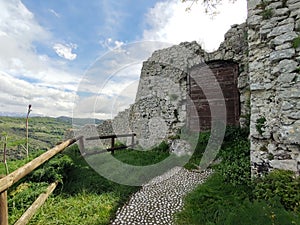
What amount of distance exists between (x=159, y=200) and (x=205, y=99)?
4.52 m

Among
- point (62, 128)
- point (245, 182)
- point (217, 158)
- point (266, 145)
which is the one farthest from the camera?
point (62, 128)

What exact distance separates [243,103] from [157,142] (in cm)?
394

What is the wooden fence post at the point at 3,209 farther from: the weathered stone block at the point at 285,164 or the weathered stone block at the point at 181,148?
the weathered stone block at the point at 181,148

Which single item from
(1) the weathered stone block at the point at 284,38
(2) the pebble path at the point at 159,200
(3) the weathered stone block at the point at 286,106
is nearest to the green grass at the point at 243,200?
(2) the pebble path at the point at 159,200

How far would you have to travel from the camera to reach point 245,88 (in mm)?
6266

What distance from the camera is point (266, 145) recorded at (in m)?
3.52

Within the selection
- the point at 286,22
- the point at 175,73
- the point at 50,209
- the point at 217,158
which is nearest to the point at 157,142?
the point at 175,73

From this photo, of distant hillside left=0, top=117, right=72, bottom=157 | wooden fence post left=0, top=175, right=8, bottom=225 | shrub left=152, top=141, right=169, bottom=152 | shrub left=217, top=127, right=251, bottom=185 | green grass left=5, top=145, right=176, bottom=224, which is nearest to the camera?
wooden fence post left=0, top=175, right=8, bottom=225

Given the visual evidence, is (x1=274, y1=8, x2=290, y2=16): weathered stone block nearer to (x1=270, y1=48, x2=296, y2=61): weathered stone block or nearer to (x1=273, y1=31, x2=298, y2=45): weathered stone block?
(x1=273, y1=31, x2=298, y2=45): weathered stone block

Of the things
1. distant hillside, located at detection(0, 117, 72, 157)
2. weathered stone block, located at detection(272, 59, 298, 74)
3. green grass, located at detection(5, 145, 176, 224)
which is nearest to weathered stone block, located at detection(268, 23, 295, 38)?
weathered stone block, located at detection(272, 59, 298, 74)

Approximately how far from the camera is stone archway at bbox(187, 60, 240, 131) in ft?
21.5

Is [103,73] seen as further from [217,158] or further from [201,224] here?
[201,224]

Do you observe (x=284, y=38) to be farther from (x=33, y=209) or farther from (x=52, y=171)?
(x=52, y=171)

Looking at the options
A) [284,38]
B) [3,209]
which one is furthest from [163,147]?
[3,209]
